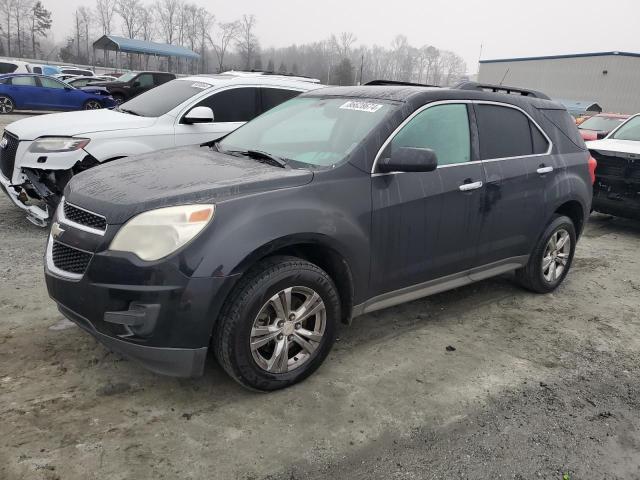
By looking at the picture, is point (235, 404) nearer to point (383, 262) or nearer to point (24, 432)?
point (24, 432)

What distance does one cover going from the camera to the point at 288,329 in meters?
2.99

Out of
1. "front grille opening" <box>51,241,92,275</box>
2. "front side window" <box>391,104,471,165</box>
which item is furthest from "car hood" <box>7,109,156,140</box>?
"front side window" <box>391,104,471,165</box>

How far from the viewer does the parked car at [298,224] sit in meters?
2.64

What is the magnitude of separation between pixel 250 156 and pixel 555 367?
2.53 m

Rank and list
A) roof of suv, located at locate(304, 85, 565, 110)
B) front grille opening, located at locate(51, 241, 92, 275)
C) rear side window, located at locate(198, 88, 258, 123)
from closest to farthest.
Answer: front grille opening, located at locate(51, 241, 92, 275) < roof of suv, located at locate(304, 85, 565, 110) < rear side window, located at locate(198, 88, 258, 123)

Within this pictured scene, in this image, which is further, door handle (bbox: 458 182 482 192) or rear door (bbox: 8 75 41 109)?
rear door (bbox: 8 75 41 109)

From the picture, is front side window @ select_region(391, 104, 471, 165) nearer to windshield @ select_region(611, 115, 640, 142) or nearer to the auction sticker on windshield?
the auction sticker on windshield

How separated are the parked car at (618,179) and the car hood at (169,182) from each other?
19.2ft

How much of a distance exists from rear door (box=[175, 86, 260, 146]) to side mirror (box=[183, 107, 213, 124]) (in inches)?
6.0

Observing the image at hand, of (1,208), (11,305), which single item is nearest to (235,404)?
(11,305)

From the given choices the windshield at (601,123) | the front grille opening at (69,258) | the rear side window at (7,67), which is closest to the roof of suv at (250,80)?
the front grille opening at (69,258)

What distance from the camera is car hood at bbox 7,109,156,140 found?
5.60m

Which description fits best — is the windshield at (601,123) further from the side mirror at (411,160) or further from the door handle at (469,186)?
the side mirror at (411,160)

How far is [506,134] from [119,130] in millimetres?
3967
